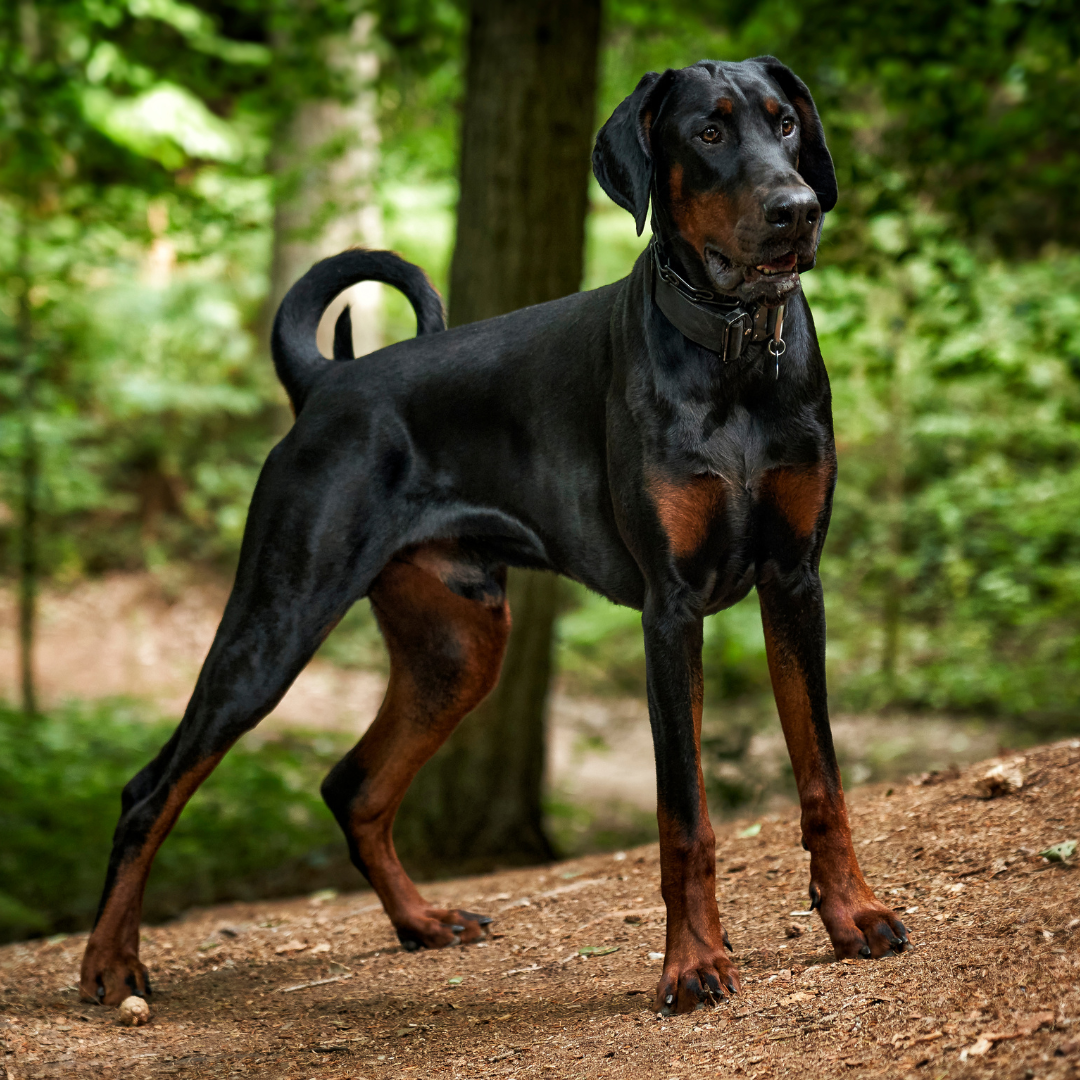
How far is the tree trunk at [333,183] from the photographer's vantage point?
8492mm

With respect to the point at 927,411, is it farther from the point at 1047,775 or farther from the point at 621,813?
the point at 1047,775

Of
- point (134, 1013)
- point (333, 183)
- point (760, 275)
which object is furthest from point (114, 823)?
point (760, 275)

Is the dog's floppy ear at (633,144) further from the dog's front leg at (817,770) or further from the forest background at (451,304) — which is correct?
the forest background at (451,304)

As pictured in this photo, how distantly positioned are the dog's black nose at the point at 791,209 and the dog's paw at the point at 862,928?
5.62 feet

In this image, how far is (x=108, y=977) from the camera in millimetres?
3805

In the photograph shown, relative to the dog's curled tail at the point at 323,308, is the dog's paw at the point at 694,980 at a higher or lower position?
lower

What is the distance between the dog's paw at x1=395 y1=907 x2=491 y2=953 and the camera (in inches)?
162

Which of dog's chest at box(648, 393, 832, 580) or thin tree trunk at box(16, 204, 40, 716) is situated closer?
dog's chest at box(648, 393, 832, 580)

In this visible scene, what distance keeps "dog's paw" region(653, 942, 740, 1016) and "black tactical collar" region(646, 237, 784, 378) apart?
4.92ft

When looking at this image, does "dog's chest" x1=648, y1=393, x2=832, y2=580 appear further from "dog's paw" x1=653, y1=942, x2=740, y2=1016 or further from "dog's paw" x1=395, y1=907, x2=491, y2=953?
"dog's paw" x1=395, y1=907, x2=491, y2=953

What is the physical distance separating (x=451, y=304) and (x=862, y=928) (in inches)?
156

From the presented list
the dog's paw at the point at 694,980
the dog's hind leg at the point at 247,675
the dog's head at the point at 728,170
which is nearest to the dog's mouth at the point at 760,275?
the dog's head at the point at 728,170

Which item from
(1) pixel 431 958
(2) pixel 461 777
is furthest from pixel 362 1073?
(2) pixel 461 777

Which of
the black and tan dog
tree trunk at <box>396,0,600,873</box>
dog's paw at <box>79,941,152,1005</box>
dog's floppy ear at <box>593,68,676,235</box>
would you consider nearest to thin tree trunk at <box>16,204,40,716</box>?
tree trunk at <box>396,0,600,873</box>
